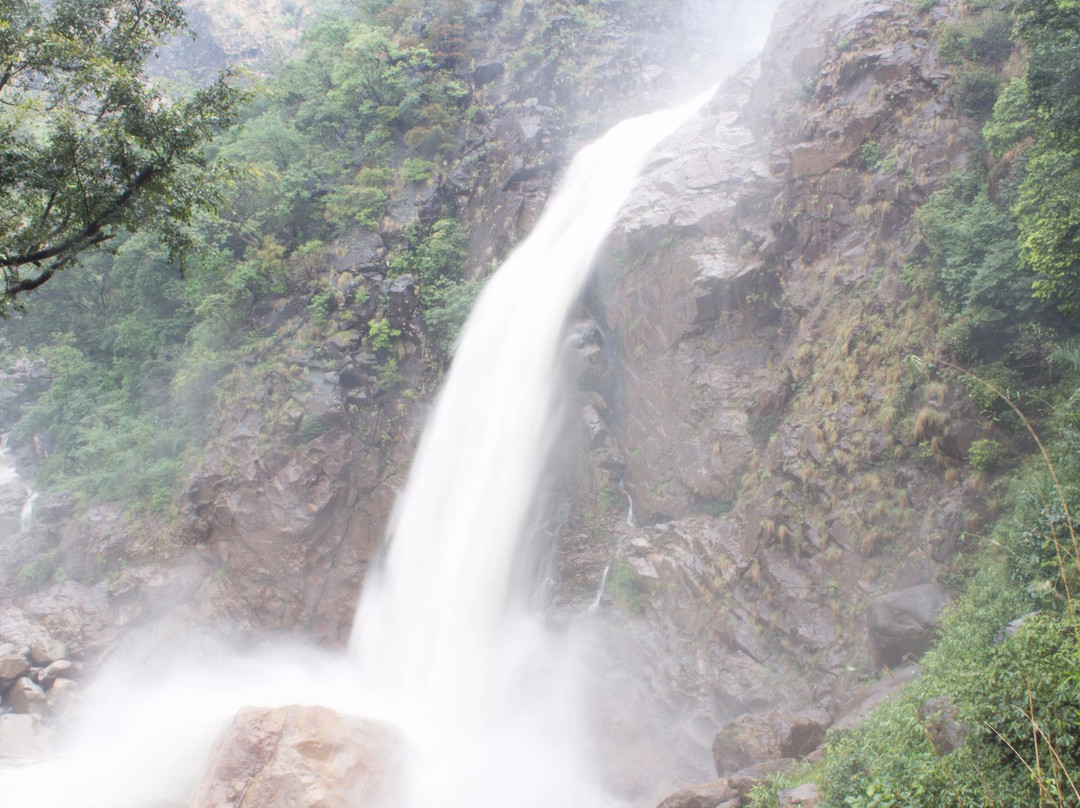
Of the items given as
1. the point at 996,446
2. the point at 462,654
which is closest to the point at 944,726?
the point at 996,446

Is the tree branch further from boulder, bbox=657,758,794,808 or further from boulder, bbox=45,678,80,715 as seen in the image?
boulder, bbox=45,678,80,715

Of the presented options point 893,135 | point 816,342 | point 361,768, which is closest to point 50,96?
point 361,768

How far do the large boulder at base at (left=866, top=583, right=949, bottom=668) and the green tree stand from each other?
12328 millimetres

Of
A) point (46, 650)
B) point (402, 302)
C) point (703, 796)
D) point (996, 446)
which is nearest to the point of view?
point (703, 796)

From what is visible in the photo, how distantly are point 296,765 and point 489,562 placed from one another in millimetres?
6896

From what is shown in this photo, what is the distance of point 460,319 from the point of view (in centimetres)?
2078

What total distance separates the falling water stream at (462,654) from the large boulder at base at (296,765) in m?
1.24

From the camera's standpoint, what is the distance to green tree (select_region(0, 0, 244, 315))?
25.2 feet

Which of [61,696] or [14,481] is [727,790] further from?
[14,481]

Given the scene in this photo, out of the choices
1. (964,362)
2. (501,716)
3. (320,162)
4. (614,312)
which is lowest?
(501,716)

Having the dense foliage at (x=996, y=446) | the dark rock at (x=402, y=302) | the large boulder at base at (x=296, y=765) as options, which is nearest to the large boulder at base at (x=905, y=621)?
the dense foliage at (x=996, y=446)

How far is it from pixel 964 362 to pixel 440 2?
93.1 ft

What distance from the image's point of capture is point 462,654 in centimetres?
1605

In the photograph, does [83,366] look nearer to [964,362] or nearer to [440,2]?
[440,2]
